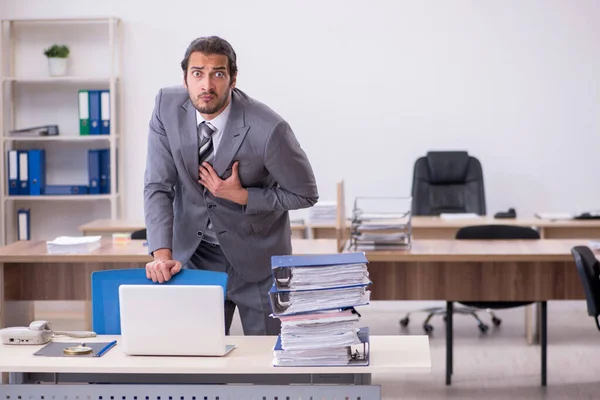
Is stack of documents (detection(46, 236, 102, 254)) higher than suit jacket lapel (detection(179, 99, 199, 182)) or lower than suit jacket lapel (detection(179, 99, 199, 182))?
lower

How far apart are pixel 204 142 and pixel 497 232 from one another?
259 cm

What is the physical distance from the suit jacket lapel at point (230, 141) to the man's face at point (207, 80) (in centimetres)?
12

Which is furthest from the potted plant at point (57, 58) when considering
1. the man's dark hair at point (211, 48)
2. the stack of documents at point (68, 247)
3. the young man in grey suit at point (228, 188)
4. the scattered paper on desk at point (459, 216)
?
the man's dark hair at point (211, 48)

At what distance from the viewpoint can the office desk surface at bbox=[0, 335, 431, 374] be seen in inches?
89.9

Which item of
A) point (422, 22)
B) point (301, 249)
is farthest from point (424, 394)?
point (422, 22)

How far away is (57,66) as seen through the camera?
6.96m

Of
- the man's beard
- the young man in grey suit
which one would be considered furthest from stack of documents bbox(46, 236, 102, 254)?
the man's beard

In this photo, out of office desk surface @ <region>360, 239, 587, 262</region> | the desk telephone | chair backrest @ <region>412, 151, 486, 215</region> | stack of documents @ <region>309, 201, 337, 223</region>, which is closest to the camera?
the desk telephone

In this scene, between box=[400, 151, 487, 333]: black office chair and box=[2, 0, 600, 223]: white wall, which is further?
box=[2, 0, 600, 223]: white wall

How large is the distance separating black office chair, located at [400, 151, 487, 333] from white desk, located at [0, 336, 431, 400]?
4.11 meters

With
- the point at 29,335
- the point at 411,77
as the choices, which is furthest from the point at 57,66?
the point at 29,335

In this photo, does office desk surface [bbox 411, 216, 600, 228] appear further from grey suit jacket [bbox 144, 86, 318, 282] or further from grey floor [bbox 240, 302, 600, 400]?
grey suit jacket [bbox 144, 86, 318, 282]

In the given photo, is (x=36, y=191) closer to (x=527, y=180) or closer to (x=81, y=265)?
(x=81, y=265)

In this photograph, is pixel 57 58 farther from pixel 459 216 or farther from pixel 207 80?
pixel 207 80
